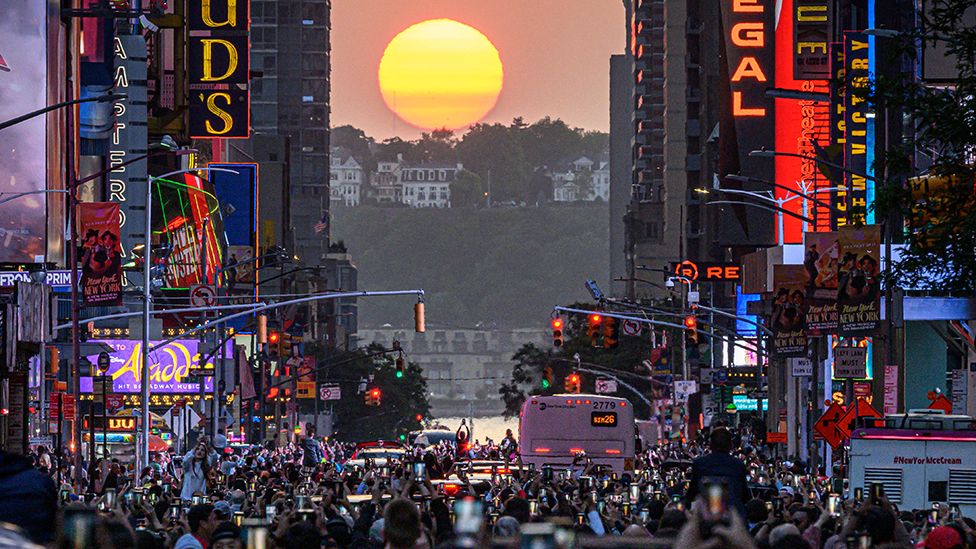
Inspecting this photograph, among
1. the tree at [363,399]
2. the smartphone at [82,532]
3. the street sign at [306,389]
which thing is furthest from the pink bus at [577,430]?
the tree at [363,399]

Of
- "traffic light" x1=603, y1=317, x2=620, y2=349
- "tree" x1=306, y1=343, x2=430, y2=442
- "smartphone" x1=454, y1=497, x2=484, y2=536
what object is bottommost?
"tree" x1=306, y1=343, x2=430, y2=442

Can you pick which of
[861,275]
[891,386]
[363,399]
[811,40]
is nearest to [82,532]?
[861,275]

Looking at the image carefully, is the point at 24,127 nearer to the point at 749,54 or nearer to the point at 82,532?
the point at 749,54

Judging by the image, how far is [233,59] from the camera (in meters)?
86.3

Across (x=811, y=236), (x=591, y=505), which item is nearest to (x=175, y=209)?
(x=811, y=236)

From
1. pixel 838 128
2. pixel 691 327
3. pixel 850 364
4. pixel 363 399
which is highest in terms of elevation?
pixel 838 128

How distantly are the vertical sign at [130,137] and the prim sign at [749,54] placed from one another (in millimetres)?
30410

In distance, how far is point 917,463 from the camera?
90.8ft

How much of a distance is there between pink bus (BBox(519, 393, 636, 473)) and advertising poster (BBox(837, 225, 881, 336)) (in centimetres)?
974

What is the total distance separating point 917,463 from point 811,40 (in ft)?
168

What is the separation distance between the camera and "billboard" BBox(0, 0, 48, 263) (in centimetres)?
5347

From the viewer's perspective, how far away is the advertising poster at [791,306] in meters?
51.7

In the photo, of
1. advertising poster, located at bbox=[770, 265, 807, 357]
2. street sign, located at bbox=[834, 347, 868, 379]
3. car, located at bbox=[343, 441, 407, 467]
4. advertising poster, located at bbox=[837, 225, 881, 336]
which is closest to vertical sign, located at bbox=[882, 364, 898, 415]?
advertising poster, located at bbox=[837, 225, 881, 336]

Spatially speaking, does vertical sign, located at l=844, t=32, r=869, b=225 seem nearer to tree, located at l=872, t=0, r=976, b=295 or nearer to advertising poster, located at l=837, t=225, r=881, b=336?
advertising poster, located at l=837, t=225, r=881, b=336
